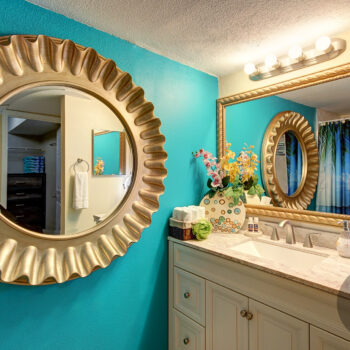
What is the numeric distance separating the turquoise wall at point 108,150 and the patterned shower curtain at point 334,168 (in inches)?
50.9

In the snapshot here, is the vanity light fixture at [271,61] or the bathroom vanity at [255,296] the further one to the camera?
the vanity light fixture at [271,61]

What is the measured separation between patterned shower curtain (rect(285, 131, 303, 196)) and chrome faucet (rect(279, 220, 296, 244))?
24cm

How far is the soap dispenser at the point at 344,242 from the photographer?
134cm

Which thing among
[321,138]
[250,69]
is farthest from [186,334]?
[250,69]

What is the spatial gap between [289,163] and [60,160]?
1527 mm

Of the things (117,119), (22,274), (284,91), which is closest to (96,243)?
(22,274)

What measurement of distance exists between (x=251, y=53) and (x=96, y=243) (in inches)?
63.7

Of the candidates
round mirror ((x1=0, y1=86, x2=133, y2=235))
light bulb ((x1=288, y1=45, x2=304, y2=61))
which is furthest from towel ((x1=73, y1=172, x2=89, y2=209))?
light bulb ((x1=288, y1=45, x2=304, y2=61))

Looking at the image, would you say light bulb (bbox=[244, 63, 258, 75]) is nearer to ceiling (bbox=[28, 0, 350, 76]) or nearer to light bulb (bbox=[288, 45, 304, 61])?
ceiling (bbox=[28, 0, 350, 76])

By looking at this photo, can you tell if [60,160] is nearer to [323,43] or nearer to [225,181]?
[225,181]

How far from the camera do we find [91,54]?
1350 mm

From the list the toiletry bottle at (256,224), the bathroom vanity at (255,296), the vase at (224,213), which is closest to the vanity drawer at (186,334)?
the bathroom vanity at (255,296)

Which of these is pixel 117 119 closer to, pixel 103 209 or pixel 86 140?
pixel 86 140

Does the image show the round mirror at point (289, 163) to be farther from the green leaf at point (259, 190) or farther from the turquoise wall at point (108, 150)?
the turquoise wall at point (108, 150)
